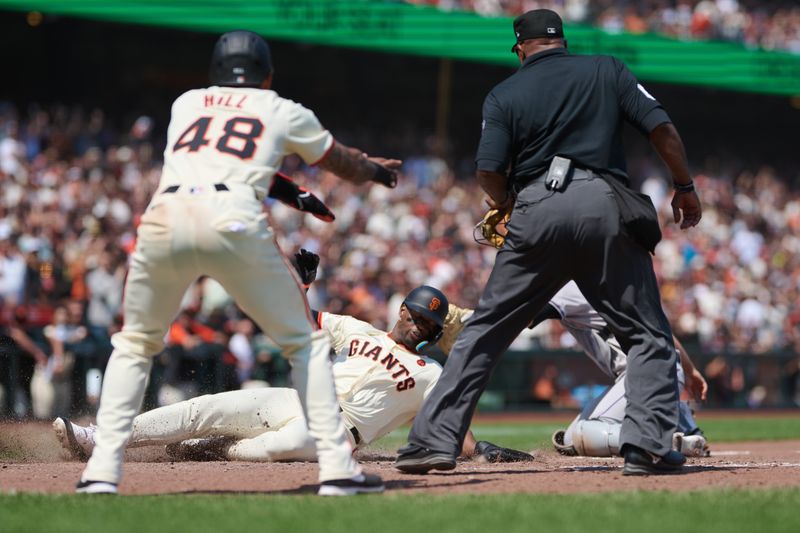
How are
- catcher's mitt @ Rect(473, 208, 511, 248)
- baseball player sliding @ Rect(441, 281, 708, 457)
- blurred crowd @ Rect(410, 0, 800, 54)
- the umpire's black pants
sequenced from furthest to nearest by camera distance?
blurred crowd @ Rect(410, 0, 800, 54)
baseball player sliding @ Rect(441, 281, 708, 457)
catcher's mitt @ Rect(473, 208, 511, 248)
the umpire's black pants

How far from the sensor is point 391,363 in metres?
7.43

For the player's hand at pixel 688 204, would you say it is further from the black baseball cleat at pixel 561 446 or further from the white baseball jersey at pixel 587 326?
the black baseball cleat at pixel 561 446

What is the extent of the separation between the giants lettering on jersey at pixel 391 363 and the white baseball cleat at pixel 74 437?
1.72m

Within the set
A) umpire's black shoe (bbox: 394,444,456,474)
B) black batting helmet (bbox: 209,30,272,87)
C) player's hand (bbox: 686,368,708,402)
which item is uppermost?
black batting helmet (bbox: 209,30,272,87)

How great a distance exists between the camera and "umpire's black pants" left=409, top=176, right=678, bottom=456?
5.98m

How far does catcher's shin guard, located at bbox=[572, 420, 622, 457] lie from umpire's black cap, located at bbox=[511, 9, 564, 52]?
287cm

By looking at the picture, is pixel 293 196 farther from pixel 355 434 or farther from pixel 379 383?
pixel 355 434

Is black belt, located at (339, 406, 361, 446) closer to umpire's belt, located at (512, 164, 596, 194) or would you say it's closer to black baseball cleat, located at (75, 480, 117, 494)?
umpire's belt, located at (512, 164, 596, 194)

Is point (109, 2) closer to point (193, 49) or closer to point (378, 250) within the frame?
point (193, 49)

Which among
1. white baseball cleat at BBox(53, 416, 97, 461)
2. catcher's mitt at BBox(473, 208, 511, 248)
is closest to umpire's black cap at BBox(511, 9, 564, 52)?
catcher's mitt at BBox(473, 208, 511, 248)

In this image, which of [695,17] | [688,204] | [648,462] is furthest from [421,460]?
[695,17]

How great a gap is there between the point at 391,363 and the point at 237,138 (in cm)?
258

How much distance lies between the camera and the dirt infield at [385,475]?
5.84 metres

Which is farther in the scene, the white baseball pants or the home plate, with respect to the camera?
the home plate
